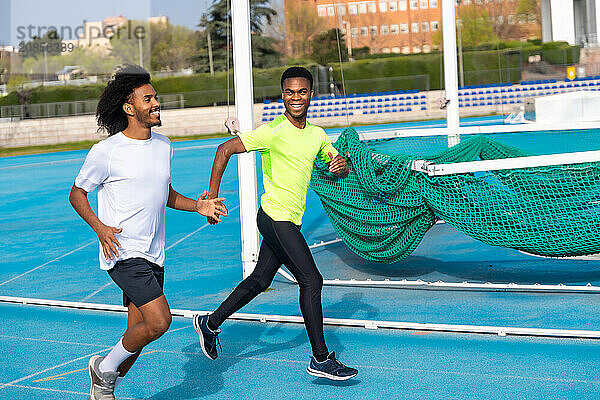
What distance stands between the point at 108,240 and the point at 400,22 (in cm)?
4399

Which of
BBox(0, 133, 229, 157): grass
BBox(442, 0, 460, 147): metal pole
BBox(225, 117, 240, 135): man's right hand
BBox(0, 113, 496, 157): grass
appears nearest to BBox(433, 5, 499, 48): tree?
BBox(0, 113, 496, 157): grass

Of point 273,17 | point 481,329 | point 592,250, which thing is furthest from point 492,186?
point 273,17

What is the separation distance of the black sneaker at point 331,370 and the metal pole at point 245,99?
279 cm

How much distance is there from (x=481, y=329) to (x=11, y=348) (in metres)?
3.47

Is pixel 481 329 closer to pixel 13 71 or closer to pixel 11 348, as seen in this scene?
pixel 11 348

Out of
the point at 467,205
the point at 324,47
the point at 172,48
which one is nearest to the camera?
the point at 467,205

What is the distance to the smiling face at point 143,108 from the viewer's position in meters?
4.55

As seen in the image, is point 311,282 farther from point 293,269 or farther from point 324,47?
point 324,47

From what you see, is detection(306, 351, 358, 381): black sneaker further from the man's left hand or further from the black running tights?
the man's left hand

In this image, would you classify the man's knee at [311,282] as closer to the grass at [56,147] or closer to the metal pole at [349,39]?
the grass at [56,147]

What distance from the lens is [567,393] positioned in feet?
15.6

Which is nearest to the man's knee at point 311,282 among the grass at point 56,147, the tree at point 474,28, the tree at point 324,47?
the grass at point 56,147

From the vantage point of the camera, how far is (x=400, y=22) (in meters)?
46.7

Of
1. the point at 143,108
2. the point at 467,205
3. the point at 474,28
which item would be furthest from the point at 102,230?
the point at 474,28
